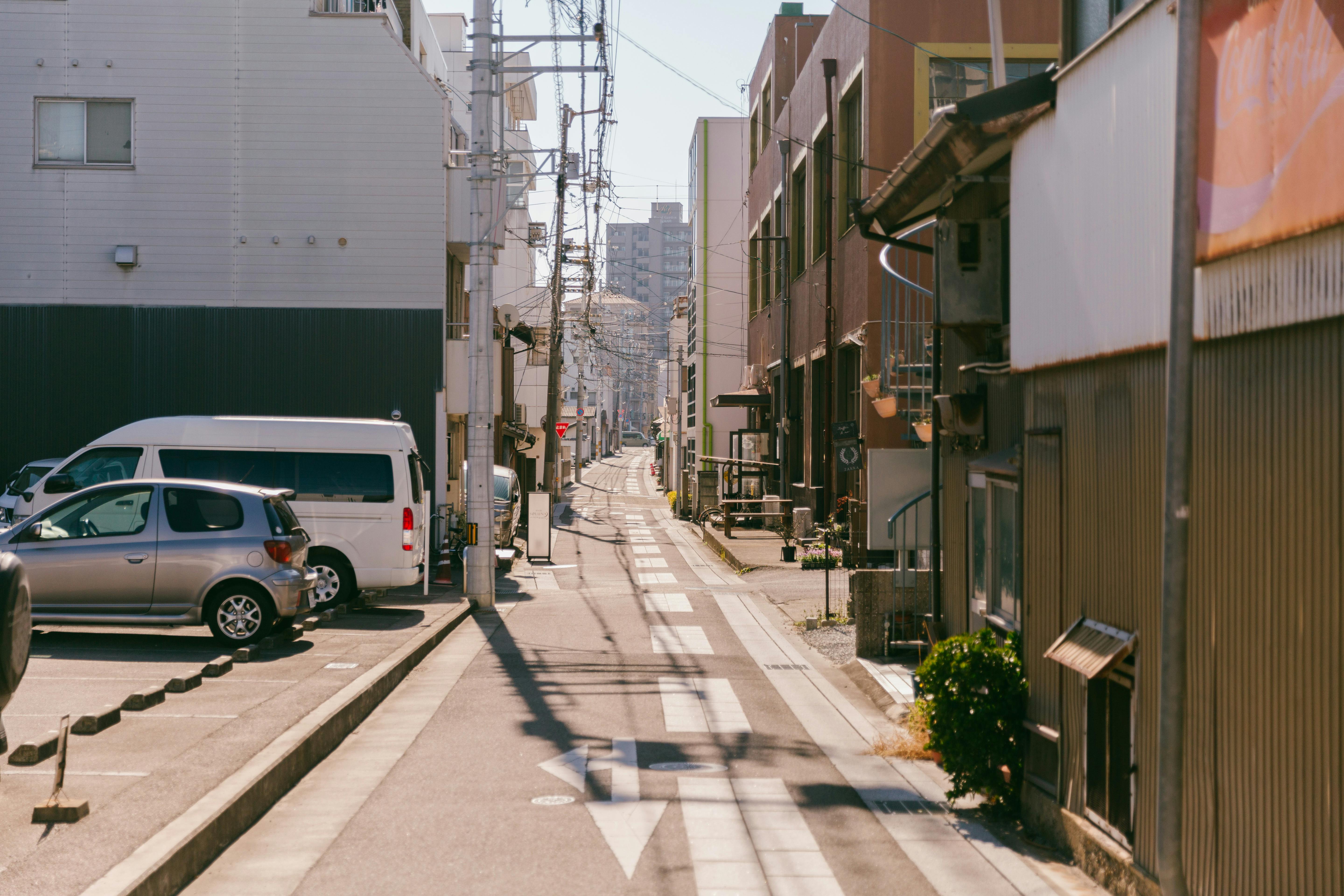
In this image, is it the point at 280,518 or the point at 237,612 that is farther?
the point at 280,518

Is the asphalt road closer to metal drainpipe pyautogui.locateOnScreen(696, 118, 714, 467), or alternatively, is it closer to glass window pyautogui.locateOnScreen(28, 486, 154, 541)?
glass window pyautogui.locateOnScreen(28, 486, 154, 541)

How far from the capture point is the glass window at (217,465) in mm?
16469

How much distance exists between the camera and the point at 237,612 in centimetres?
1267

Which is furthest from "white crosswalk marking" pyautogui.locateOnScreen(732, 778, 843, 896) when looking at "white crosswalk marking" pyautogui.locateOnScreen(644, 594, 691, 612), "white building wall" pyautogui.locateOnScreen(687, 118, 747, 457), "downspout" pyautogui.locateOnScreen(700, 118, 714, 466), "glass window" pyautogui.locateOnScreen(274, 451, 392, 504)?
"white building wall" pyautogui.locateOnScreen(687, 118, 747, 457)

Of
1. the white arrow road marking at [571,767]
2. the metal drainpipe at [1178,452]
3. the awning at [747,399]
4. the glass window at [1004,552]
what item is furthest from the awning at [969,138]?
the awning at [747,399]

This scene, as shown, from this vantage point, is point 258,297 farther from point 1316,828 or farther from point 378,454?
point 1316,828

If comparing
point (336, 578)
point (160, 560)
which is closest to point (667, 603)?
point (336, 578)

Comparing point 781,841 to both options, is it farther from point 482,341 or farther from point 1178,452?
point 482,341

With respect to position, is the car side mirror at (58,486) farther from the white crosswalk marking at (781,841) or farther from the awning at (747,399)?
the awning at (747,399)

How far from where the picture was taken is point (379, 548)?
16.6 meters

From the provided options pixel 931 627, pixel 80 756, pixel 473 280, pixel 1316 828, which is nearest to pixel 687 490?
pixel 473 280

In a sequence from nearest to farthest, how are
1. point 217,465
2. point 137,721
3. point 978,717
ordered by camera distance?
point 978,717
point 137,721
point 217,465

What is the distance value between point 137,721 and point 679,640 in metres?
7.76

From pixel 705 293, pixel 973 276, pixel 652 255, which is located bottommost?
pixel 973 276
